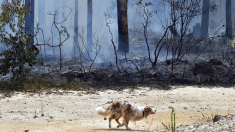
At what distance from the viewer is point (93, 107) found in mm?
9938

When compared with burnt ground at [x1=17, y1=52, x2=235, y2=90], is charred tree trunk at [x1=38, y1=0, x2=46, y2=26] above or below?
above

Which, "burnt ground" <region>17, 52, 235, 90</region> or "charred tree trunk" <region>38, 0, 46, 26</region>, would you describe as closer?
"burnt ground" <region>17, 52, 235, 90</region>

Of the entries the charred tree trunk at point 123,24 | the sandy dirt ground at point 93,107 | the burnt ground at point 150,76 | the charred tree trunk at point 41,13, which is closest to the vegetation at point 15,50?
the burnt ground at point 150,76

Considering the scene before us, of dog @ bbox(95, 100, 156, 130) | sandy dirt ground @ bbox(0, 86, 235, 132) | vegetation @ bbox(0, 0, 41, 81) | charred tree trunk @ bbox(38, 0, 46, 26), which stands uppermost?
charred tree trunk @ bbox(38, 0, 46, 26)

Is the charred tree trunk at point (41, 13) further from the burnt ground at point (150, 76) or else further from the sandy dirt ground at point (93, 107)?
the sandy dirt ground at point (93, 107)

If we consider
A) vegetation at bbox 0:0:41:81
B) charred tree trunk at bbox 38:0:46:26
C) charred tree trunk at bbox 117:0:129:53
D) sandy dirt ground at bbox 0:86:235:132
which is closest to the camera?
sandy dirt ground at bbox 0:86:235:132

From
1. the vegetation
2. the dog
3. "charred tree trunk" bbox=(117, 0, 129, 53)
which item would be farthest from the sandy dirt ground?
"charred tree trunk" bbox=(117, 0, 129, 53)

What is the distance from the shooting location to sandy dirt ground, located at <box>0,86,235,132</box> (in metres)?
7.49

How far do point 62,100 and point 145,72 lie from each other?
590 cm

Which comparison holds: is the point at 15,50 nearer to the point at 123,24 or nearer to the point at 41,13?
the point at 123,24

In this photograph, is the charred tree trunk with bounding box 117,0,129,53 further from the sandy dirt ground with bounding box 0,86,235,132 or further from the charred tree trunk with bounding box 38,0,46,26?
the charred tree trunk with bounding box 38,0,46,26

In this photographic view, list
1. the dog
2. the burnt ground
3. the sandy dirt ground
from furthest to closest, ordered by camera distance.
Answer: the burnt ground < the sandy dirt ground < the dog

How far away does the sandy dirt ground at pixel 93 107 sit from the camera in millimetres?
7492

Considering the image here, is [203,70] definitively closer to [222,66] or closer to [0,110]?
[222,66]
